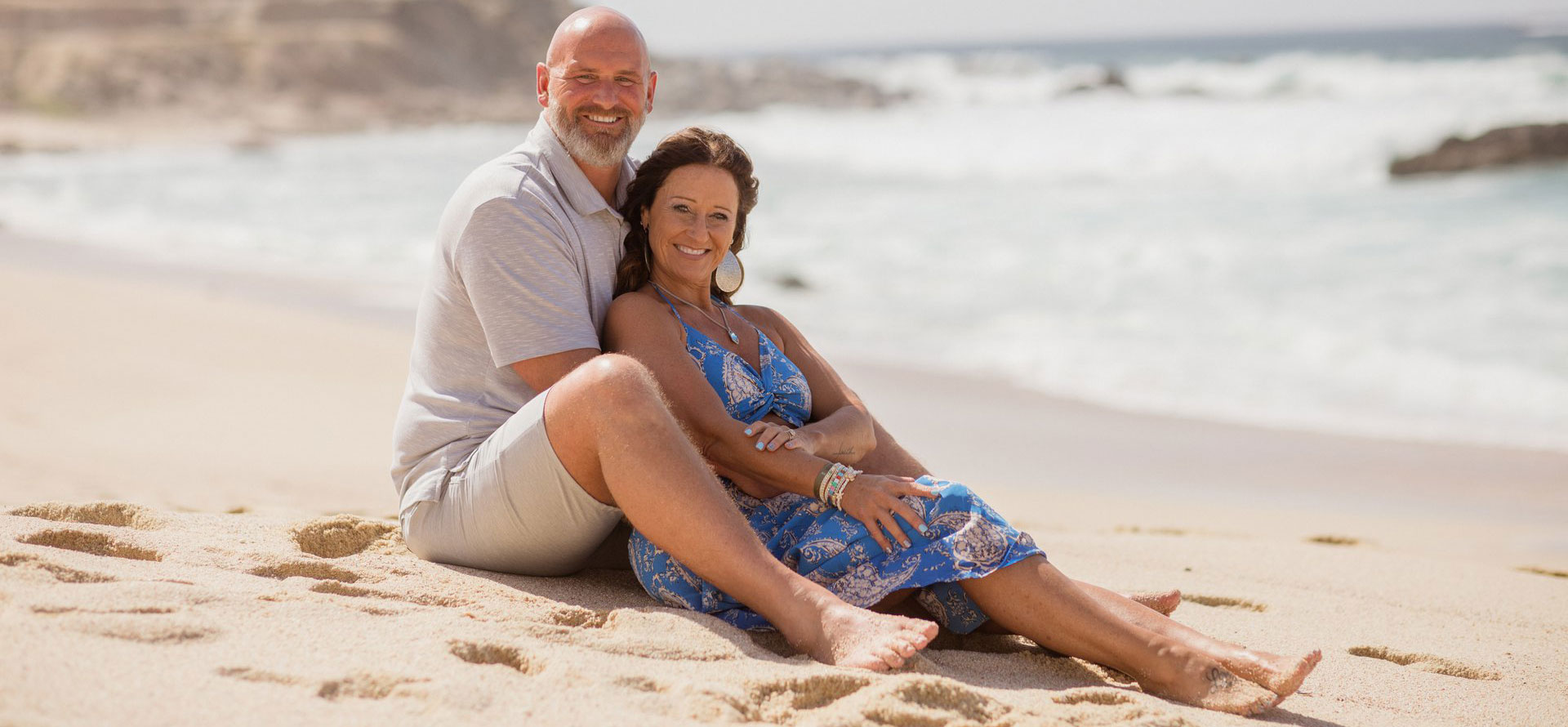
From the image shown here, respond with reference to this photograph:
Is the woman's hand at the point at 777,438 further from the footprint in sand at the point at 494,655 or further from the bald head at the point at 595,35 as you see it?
the bald head at the point at 595,35

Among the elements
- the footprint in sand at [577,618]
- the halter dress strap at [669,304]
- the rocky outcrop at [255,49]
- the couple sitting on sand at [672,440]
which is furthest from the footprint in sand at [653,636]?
the rocky outcrop at [255,49]

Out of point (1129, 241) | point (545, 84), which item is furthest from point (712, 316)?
point (1129, 241)

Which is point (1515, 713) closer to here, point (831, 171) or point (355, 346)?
point (355, 346)

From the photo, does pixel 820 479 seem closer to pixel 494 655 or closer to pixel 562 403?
pixel 562 403

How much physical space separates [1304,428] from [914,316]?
3.93 meters

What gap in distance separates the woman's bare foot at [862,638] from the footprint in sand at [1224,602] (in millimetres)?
1559

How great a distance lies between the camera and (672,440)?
9.56ft

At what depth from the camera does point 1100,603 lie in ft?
9.93

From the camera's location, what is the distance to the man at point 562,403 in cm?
290

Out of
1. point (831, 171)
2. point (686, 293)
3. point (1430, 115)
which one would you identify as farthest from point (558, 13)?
point (686, 293)

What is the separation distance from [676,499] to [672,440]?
0.13m

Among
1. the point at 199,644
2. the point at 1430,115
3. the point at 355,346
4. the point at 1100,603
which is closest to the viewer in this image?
the point at 199,644

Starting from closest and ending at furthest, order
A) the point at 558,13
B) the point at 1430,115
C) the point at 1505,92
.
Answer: the point at 1430,115, the point at 1505,92, the point at 558,13

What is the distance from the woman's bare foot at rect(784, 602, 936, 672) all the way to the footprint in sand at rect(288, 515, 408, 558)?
136 cm
